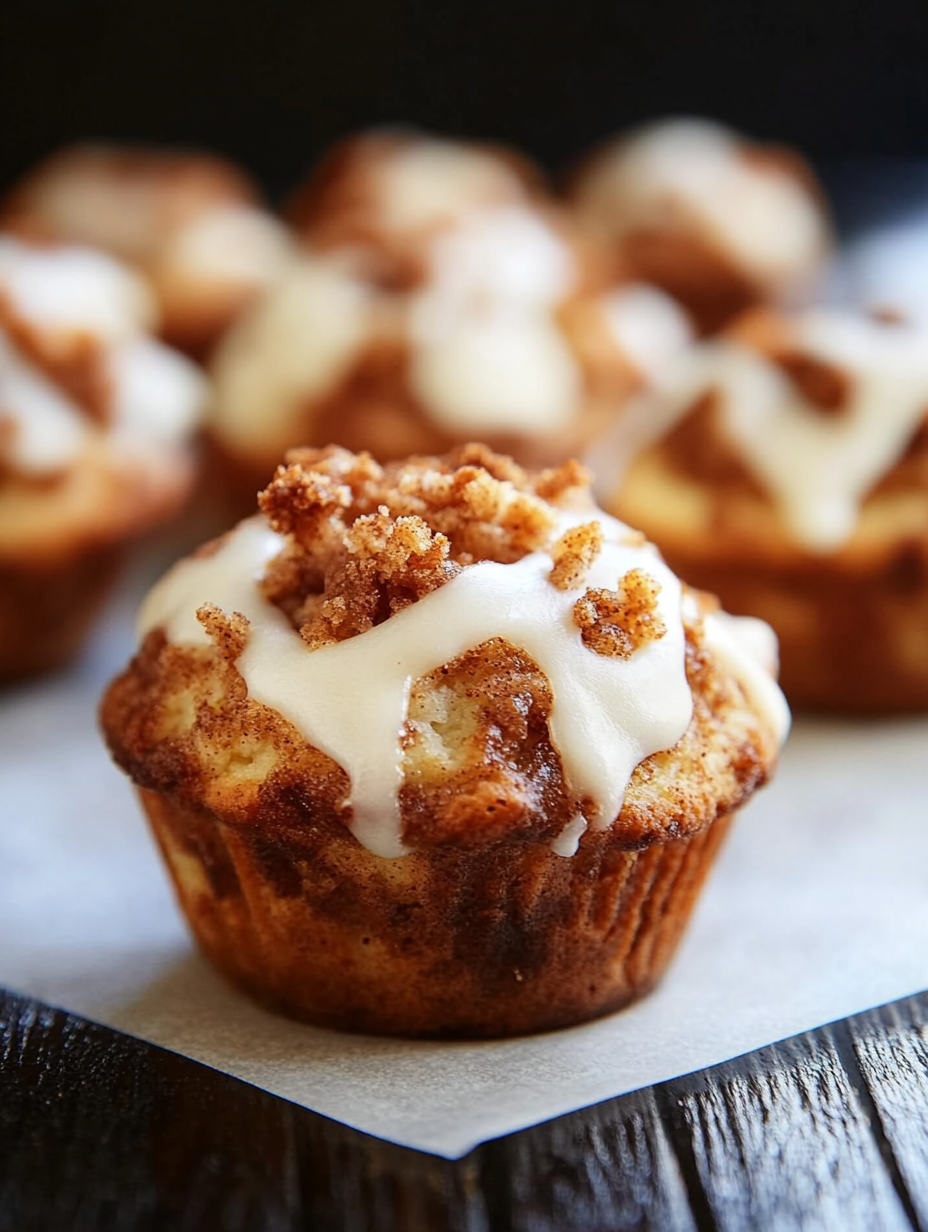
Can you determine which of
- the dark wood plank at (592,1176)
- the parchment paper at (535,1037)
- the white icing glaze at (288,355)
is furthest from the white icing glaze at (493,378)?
the dark wood plank at (592,1176)

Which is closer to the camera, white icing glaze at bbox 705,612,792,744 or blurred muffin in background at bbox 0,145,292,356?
white icing glaze at bbox 705,612,792,744

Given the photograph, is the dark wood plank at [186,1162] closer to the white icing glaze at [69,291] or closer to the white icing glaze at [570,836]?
the white icing glaze at [570,836]

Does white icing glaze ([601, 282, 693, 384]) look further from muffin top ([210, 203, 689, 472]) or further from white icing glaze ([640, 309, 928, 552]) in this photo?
white icing glaze ([640, 309, 928, 552])

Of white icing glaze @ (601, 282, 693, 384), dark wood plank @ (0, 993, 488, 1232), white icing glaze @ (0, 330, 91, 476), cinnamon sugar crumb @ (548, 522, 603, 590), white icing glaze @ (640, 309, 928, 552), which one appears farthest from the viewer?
white icing glaze @ (601, 282, 693, 384)

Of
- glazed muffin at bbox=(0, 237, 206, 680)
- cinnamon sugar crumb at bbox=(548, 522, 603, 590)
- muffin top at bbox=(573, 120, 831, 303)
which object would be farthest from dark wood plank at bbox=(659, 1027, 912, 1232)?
muffin top at bbox=(573, 120, 831, 303)

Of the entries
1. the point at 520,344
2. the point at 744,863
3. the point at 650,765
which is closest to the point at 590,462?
the point at 520,344

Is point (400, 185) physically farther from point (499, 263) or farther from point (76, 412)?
point (76, 412)

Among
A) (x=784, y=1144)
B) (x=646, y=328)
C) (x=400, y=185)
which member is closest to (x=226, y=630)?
(x=784, y=1144)
